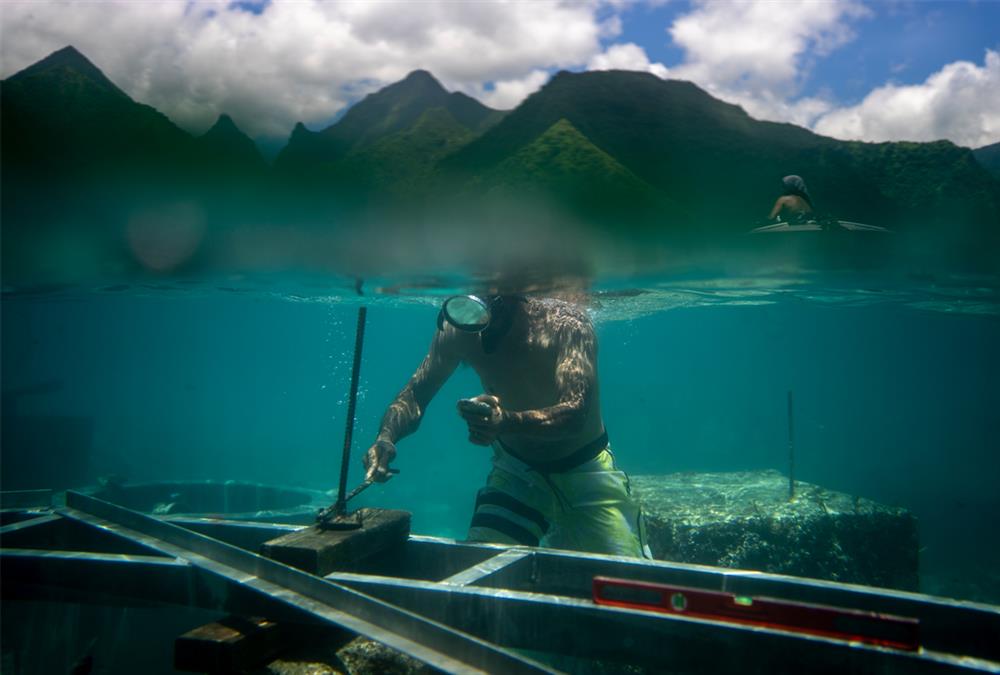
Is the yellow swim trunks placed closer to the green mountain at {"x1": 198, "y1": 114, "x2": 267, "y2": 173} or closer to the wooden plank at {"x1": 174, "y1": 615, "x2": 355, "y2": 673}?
the wooden plank at {"x1": 174, "y1": 615, "x2": 355, "y2": 673}

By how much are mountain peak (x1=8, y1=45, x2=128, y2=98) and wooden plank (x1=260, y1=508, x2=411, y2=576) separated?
18.2 ft

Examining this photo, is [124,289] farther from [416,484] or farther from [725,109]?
[725,109]

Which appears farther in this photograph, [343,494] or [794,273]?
[794,273]

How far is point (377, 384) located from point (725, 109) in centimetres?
16860

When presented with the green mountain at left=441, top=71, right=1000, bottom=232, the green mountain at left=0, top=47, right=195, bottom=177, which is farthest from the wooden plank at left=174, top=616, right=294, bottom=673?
the green mountain at left=0, top=47, right=195, bottom=177

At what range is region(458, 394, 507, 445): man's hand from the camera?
4.12 metres

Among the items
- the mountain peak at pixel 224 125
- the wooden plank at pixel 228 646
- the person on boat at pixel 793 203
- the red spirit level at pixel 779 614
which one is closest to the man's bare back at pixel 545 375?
the red spirit level at pixel 779 614

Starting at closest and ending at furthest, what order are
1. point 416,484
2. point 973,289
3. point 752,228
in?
1. point 752,228
2. point 973,289
3. point 416,484

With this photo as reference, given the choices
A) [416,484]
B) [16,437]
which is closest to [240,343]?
[416,484]

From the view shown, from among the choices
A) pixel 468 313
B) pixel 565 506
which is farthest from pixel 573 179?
pixel 565 506

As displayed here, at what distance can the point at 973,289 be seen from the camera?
1792 centimetres

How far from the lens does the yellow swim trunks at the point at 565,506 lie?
498 cm

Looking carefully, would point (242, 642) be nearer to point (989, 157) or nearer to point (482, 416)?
point (482, 416)

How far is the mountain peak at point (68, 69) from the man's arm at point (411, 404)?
175 inches
